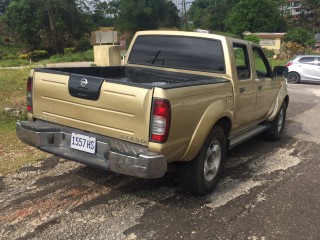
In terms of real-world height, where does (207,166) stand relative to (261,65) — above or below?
below

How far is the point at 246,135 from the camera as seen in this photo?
5.69 metres

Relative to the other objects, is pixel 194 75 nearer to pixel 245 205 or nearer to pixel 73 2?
pixel 245 205

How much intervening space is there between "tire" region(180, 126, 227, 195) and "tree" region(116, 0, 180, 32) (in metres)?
78.5

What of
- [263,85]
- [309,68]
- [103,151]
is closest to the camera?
[103,151]

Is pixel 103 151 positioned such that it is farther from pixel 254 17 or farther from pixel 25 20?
pixel 254 17

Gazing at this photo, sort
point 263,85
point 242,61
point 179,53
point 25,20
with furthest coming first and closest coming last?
point 25,20, point 263,85, point 242,61, point 179,53

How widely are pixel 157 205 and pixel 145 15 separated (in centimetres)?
8294

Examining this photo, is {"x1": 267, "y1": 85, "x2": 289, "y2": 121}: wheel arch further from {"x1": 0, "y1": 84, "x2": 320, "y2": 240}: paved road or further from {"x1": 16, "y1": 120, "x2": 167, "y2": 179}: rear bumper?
{"x1": 16, "y1": 120, "x2": 167, "y2": 179}: rear bumper

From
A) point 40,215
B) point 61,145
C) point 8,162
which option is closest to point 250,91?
point 61,145

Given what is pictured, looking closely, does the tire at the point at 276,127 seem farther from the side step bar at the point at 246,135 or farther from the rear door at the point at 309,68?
the rear door at the point at 309,68

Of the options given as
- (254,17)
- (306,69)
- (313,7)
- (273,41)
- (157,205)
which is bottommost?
(157,205)

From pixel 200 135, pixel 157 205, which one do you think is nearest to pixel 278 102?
pixel 200 135

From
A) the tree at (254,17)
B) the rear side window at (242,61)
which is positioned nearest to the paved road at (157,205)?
the rear side window at (242,61)

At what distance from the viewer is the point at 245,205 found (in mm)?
4309
